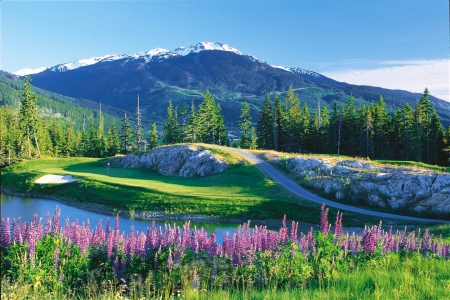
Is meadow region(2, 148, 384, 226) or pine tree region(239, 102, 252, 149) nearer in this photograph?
meadow region(2, 148, 384, 226)

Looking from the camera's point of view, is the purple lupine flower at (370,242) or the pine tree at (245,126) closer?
the purple lupine flower at (370,242)

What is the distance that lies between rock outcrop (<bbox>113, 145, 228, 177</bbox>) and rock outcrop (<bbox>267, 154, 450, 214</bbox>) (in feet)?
58.7

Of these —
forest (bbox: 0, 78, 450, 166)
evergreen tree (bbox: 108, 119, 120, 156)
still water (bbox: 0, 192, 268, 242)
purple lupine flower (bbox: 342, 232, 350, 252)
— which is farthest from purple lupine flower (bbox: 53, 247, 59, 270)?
evergreen tree (bbox: 108, 119, 120, 156)

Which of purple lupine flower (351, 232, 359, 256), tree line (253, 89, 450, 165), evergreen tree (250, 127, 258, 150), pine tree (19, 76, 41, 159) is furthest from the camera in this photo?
evergreen tree (250, 127, 258, 150)

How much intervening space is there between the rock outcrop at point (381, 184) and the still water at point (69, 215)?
44.4 feet

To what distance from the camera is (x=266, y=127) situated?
8750 cm

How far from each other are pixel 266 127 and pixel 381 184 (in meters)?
→ 49.7

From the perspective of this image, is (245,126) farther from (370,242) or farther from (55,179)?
(370,242)

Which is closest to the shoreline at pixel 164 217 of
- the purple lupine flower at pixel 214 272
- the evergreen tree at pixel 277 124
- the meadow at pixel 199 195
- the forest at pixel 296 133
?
the meadow at pixel 199 195

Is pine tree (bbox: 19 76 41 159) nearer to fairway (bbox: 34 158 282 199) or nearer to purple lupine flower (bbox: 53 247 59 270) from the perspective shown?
fairway (bbox: 34 158 282 199)

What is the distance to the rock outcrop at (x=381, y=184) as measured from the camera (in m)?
35.6

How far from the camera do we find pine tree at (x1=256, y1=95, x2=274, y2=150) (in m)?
86.6

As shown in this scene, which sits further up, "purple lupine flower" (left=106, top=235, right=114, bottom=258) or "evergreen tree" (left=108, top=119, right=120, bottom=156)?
"evergreen tree" (left=108, top=119, right=120, bottom=156)

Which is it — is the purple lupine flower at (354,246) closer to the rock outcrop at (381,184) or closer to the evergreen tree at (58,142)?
the rock outcrop at (381,184)
